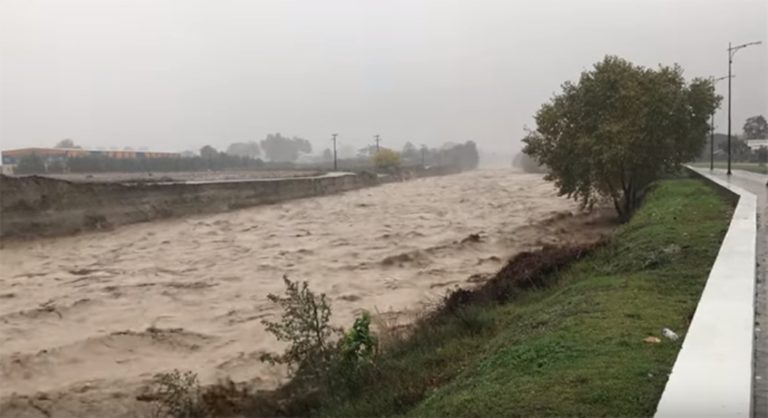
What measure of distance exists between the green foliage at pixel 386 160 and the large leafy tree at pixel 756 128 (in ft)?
166

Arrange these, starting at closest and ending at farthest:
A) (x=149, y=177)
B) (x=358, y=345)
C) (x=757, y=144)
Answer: (x=358, y=345) → (x=149, y=177) → (x=757, y=144)

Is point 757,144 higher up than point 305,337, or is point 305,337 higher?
point 757,144

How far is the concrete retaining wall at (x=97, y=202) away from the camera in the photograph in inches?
1159

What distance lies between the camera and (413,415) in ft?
17.0

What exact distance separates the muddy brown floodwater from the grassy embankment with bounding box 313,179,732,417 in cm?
296

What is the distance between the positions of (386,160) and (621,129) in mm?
88379

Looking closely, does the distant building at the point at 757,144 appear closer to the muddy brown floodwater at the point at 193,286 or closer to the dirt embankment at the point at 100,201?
the muddy brown floodwater at the point at 193,286

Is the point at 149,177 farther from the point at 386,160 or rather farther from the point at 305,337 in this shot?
the point at 386,160

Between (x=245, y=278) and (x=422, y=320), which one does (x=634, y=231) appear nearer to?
(x=422, y=320)

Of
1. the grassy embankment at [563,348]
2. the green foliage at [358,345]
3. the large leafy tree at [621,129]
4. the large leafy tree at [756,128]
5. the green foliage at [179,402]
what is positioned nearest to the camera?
the grassy embankment at [563,348]

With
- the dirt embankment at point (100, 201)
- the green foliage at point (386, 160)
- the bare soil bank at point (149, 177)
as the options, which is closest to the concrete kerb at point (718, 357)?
the dirt embankment at point (100, 201)

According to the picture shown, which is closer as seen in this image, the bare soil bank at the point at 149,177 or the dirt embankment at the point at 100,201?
the dirt embankment at the point at 100,201

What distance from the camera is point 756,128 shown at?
78125mm

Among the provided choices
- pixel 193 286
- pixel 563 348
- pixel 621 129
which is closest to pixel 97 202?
pixel 193 286
